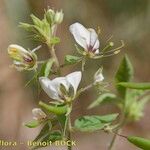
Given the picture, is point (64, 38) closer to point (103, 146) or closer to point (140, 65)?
point (140, 65)

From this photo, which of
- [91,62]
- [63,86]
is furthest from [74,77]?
[91,62]

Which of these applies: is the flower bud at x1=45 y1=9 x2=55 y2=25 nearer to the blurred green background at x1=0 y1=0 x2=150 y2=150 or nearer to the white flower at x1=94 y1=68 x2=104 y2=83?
the white flower at x1=94 y1=68 x2=104 y2=83

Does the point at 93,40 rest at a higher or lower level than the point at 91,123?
higher

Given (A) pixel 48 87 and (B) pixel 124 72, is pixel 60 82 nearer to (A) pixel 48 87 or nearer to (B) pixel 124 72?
(A) pixel 48 87

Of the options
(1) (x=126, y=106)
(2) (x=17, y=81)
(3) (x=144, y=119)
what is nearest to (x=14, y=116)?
(2) (x=17, y=81)

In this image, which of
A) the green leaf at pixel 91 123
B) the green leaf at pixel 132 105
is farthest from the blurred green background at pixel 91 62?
the green leaf at pixel 91 123
